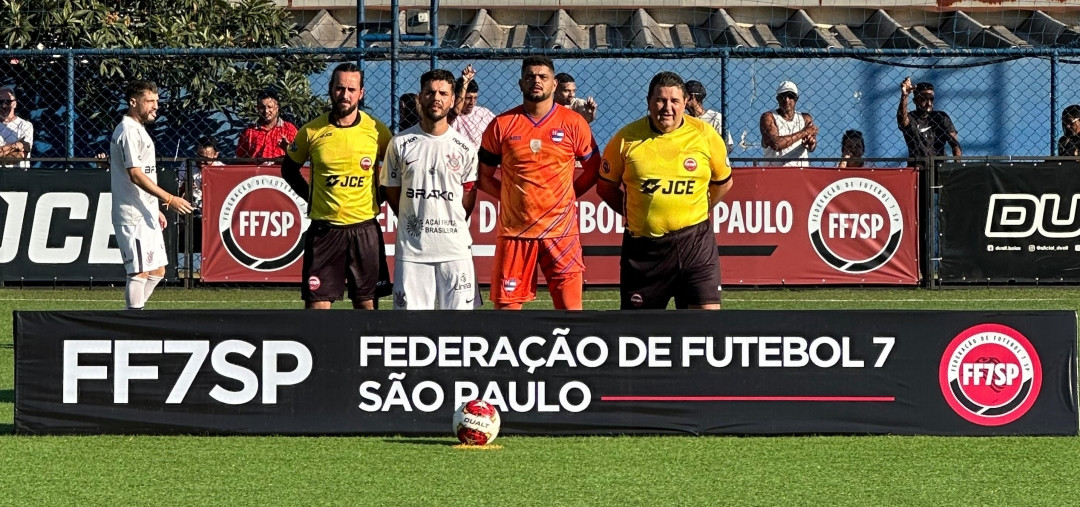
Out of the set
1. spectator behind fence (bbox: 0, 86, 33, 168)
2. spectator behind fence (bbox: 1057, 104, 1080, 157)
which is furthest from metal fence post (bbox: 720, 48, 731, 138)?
spectator behind fence (bbox: 0, 86, 33, 168)

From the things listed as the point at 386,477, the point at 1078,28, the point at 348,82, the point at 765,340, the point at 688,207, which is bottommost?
the point at 386,477

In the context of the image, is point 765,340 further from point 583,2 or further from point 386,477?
point 583,2

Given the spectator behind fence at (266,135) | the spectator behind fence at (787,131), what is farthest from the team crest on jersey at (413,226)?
the spectator behind fence at (787,131)

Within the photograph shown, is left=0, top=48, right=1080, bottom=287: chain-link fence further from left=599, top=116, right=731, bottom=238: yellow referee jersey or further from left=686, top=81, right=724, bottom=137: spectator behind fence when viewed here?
left=599, top=116, right=731, bottom=238: yellow referee jersey

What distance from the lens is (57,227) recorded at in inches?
597

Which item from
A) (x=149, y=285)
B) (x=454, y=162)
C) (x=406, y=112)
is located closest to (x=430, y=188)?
(x=454, y=162)

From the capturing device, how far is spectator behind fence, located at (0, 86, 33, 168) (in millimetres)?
15695

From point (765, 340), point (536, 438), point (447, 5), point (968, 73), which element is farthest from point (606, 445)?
point (447, 5)

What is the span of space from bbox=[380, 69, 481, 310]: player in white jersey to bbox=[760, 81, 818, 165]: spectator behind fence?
21.7 ft

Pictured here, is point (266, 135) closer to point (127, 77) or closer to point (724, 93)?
point (127, 77)

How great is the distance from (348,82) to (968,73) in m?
11.1

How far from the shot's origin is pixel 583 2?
938 inches

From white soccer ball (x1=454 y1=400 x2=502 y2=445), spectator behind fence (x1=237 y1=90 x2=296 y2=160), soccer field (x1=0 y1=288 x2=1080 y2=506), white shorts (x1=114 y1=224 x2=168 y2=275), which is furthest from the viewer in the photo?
spectator behind fence (x1=237 y1=90 x2=296 y2=160)

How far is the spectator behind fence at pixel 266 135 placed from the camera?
15.4 m
